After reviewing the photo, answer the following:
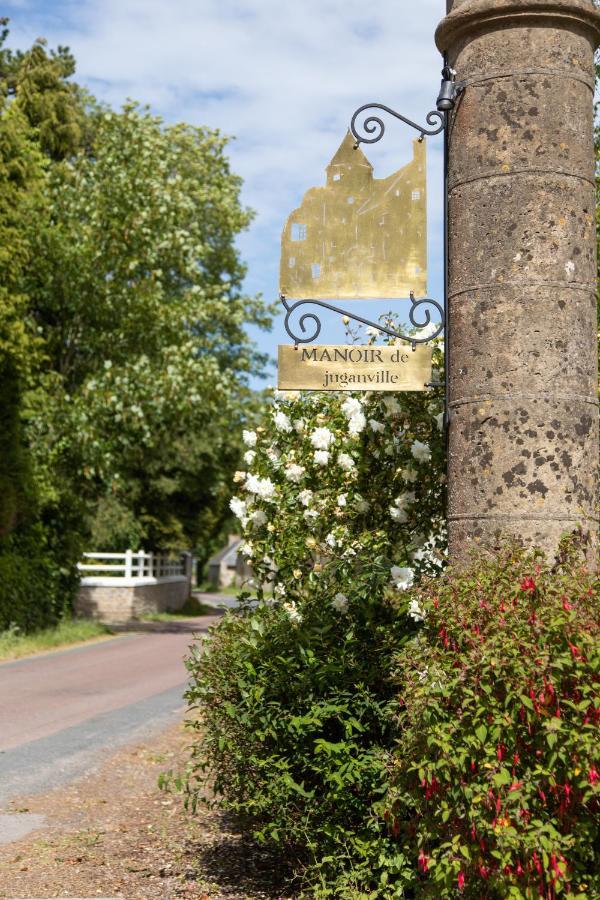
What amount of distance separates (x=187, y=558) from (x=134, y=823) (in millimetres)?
38530

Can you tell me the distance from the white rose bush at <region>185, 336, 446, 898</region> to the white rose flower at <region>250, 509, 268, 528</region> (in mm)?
190

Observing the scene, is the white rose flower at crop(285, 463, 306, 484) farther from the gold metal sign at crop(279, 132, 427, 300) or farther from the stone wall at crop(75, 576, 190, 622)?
the stone wall at crop(75, 576, 190, 622)

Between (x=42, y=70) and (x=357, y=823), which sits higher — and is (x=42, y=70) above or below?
above

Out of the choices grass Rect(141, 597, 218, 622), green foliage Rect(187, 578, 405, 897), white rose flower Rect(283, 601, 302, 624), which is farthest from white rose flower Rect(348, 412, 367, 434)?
grass Rect(141, 597, 218, 622)

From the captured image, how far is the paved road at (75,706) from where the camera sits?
9219 mm

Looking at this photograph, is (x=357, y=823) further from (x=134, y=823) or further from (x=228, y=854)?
(x=134, y=823)

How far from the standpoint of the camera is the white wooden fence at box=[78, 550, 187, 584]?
33062 mm

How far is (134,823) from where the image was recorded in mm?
6961

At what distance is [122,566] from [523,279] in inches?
1199

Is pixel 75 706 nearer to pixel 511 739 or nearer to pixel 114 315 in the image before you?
pixel 511 739

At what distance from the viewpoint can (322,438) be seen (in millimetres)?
6797

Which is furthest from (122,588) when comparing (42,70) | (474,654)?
(474,654)

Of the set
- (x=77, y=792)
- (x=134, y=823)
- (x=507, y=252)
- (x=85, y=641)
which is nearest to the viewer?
(x=507, y=252)

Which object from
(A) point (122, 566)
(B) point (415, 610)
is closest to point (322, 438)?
(B) point (415, 610)
